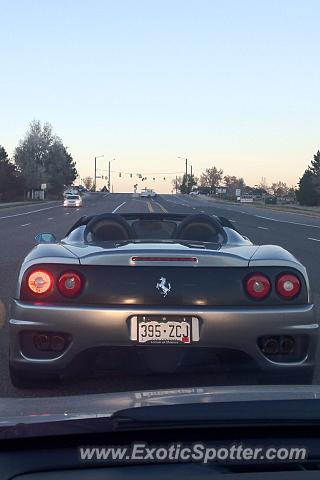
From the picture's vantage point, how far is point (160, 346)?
16.3 feet

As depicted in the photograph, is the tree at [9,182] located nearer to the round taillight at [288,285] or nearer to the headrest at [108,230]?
the headrest at [108,230]

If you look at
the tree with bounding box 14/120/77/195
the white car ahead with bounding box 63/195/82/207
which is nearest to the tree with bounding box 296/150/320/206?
the tree with bounding box 14/120/77/195

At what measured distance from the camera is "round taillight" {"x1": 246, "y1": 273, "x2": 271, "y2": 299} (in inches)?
203

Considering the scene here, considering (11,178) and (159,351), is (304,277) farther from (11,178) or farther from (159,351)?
(11,178)

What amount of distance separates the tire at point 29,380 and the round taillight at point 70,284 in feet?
1.82

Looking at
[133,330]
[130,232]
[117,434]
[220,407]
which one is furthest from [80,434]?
[130,232]

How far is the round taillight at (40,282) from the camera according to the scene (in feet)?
17.2

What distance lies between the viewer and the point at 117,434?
8.36 ft

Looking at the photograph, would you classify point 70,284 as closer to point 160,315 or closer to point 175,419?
point 160,315

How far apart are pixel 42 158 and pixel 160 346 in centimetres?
10941

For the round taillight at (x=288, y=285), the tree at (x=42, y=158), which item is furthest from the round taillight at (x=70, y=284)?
the tree at (x=42, y=158)

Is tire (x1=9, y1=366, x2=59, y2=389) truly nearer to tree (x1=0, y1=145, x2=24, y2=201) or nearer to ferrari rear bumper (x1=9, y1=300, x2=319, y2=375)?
ferrari rear bumper (x1=9, y1=300, x2=319, y2=375)

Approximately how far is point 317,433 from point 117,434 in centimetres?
66

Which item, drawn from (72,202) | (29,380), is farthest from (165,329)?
(72,202)
